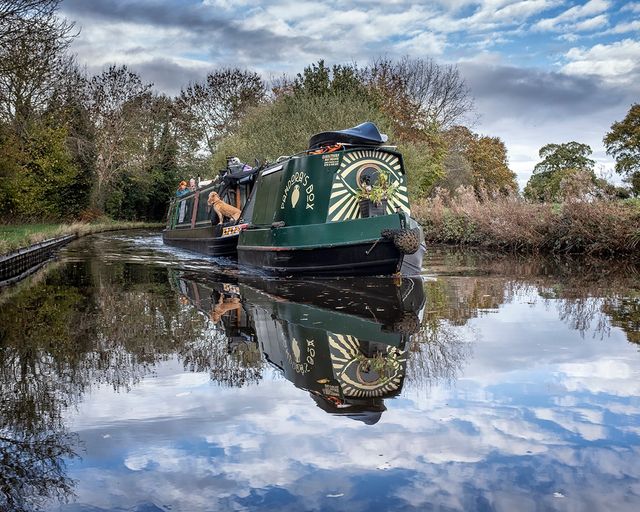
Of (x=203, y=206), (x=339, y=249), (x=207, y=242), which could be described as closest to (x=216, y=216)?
(x=207, y=242)

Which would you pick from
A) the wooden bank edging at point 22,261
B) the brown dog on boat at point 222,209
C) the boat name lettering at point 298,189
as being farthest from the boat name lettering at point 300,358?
the brown dog on boat at point 222,209

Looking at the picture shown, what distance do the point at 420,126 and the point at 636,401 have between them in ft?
126

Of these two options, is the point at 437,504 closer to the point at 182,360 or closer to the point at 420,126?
the point at 182,360

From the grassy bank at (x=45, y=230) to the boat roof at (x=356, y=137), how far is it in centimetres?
629

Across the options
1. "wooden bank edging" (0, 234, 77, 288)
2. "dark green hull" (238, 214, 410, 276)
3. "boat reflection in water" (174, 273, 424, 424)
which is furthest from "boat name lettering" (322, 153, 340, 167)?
"wooden bank edging" (0, 234, 77, 288)

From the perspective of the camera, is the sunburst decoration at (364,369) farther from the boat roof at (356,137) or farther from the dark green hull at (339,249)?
the boat roof at (356,137)

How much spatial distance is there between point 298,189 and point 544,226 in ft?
28.1

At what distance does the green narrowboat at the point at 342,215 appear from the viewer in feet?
41.4

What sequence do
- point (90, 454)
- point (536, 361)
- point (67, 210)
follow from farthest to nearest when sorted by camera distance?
point (67, 210), point (536, 361), point (90, 454)

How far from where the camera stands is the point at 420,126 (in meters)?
41.9

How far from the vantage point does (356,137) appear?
13.6 m

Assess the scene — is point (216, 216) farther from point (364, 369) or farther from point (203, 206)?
point (364, 369)

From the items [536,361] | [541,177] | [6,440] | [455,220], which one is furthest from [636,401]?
[541,177]

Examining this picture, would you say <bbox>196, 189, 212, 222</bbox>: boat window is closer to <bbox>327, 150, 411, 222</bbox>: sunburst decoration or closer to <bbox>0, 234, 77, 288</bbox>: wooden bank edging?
<bbox>0, 234, 77, 288</bbox>: wooden bank edging
